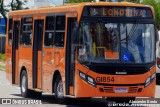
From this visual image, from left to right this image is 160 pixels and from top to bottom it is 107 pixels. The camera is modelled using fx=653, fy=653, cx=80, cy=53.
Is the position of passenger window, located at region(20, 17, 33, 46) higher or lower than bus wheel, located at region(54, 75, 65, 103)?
higher

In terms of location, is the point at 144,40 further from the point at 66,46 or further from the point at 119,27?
the point at 66,46

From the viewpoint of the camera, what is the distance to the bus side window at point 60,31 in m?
18.2

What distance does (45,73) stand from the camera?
19609 mm

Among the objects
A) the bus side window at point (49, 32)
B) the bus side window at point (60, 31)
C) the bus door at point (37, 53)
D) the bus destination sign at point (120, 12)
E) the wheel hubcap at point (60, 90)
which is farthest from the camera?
the bus door at point (37, 53)

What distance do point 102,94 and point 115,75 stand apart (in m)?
0.60

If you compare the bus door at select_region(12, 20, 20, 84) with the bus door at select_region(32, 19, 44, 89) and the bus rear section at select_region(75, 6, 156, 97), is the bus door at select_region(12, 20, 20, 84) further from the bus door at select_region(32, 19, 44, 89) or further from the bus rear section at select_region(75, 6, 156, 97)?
the bus rear section at select_region(75, 6, 156, 97)

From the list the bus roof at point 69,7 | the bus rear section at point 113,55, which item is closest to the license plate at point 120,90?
the bus rear section at point 113,55

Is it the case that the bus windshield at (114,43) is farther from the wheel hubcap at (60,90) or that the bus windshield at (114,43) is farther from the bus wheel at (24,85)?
the bus wheel at (24,85)

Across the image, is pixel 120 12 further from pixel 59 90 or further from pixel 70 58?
pixel 59 90

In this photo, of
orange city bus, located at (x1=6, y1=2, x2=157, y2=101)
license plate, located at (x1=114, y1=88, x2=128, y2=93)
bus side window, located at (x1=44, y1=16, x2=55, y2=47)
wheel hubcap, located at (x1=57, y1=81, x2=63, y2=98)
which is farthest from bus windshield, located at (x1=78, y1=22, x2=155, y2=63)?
bus side window, located at (x1=44, y1=16, x2=55, y2=47)

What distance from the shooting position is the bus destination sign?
56.4 ft

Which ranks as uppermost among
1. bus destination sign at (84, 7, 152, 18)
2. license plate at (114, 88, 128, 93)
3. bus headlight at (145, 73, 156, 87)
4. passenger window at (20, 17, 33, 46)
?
bus destination sign at (84, 7, 152, 18)

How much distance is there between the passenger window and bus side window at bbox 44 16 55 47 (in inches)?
60.9

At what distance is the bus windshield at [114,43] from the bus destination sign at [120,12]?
261 millimetres
